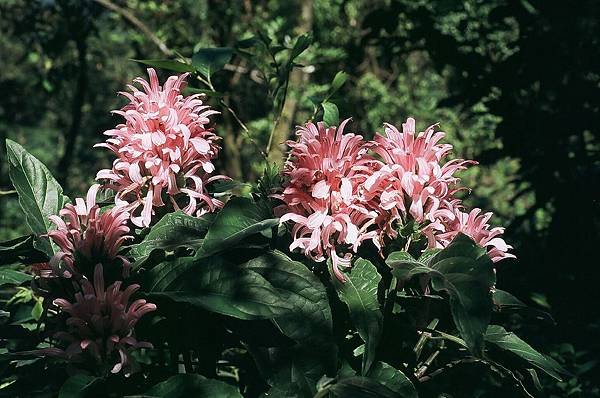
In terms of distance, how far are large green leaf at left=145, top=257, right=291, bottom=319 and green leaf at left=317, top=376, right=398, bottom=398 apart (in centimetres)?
13

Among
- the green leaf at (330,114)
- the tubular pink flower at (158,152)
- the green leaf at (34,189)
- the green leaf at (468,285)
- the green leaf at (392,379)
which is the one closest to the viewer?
the green leaf at (468,285)

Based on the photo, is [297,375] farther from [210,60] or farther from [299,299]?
[210,60]

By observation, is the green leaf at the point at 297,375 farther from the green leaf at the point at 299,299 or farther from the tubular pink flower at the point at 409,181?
the tubular pink flower at the point at 409,181

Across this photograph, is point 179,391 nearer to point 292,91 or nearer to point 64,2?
point 64,2

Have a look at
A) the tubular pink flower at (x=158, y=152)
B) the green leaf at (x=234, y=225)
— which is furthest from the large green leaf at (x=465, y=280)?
the tubular pink flower at (x=158, y=152)

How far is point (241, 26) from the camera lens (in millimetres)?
6664

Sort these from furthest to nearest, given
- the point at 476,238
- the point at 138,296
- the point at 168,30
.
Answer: the point at 168,30
the point at 476,238
the point at 138,296

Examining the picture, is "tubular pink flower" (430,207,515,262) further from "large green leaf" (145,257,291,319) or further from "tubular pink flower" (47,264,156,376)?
"tubular pink flower" (47,264,156,376)

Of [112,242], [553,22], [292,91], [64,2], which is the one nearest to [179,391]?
[112,242]

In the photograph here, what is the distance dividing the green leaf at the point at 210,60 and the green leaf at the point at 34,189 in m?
0.38

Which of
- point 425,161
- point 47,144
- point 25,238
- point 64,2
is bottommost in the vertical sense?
point 47,144

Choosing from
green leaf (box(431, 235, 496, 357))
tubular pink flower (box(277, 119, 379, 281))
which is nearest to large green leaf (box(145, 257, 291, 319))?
→ tubular pink flower (box(277, 119, 379, 281))

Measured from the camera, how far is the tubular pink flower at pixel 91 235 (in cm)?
110

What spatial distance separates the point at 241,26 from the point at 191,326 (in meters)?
5.90
